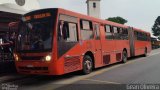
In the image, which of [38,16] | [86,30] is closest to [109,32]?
[86,30]

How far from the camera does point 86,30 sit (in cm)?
1419

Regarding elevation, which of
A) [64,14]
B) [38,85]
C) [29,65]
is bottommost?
[38,85]

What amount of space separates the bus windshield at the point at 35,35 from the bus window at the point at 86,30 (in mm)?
2481

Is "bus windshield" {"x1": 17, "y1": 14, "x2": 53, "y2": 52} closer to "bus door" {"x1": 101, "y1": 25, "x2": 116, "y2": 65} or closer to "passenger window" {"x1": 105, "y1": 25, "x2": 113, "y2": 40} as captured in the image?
"bus door" {"x1": 101, "y1": 25, "x2": 116, "y2": 65}

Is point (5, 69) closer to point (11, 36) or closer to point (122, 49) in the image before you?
point (11, 36)

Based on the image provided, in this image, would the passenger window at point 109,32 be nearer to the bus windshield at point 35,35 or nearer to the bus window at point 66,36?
the bus window at point 66,36

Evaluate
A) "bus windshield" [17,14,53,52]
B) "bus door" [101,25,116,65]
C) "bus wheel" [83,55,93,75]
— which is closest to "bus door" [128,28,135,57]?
"bus door" [101,25,116,65]

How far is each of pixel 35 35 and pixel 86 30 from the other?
322 centimetres

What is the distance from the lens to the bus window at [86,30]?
45.2ft

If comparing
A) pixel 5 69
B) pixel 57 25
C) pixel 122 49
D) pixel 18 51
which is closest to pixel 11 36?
pixel 5 69

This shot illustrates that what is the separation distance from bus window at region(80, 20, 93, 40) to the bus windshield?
2481 mm

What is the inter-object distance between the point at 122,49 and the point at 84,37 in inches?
250

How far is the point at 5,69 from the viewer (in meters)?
14.1

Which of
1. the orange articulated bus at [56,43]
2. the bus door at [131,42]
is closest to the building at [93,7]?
the bus door at [131,42]
